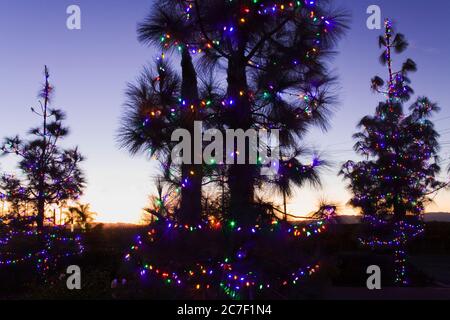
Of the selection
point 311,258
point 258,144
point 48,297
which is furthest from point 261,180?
point 48,297

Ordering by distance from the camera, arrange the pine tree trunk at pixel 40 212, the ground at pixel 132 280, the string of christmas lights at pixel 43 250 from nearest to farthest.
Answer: the ground at pixel 132 280, the string of christmas lights at pixel 43 250, the pine tree trunk at pixel 40 212

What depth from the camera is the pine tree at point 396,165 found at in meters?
13.1

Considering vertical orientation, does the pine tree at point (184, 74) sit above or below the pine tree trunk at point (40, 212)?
above

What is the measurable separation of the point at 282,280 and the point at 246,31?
3.23 meters

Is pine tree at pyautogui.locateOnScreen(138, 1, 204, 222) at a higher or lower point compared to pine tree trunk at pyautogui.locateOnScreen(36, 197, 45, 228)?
higher

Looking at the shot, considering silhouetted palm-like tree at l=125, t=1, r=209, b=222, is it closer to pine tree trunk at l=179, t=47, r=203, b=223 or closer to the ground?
pine tree trunk at l=179, t=47, r=203, b=223

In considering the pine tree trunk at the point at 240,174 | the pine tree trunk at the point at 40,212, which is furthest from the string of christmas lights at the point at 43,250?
the pine tree trunk at the point at 240,174

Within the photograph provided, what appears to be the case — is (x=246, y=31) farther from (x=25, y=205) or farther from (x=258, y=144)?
(x=25, y=205)

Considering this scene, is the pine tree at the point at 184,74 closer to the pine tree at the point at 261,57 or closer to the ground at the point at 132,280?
the pine tree at the point at 261,57

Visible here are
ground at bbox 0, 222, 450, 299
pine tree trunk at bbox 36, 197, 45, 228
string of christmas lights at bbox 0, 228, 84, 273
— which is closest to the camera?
ground at bbox 0, 222, 450, 299

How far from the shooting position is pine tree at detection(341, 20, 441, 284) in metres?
13.1

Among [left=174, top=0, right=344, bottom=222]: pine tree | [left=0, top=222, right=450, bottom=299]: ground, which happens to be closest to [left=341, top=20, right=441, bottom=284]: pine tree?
[left=0, top=222, right=450, bottom=299]: ground

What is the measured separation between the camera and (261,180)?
20.0 feet

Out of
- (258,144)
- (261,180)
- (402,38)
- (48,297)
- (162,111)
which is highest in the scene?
(402,38)
